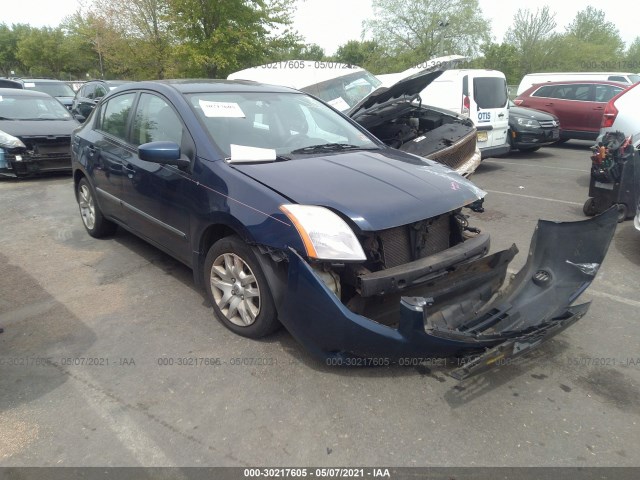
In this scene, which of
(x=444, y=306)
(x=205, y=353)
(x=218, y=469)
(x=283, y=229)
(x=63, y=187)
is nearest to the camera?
(x=218, y=469)

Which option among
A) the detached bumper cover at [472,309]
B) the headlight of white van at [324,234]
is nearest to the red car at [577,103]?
the detached bumper cover at [472,309]

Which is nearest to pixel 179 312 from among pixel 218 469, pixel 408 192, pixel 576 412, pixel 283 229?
pixel 283 229

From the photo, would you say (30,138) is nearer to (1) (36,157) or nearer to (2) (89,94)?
(1) (36,157)

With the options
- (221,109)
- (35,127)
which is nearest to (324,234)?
(221,109)

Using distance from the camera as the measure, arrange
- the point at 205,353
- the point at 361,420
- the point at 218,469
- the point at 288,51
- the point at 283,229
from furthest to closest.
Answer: the point at 288,51
the point at 205,353
the point at 283,229
the point at 361,420
the point at 218,469

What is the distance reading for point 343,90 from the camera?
880cm

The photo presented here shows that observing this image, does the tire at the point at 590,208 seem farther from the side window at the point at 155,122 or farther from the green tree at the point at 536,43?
the green tree at the point at 536,43

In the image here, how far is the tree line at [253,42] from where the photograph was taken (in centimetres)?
1524

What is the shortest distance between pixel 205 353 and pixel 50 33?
1934 inches

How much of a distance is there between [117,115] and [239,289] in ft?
8.23

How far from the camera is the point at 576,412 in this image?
2.66 m

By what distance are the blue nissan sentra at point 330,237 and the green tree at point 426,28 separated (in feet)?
126

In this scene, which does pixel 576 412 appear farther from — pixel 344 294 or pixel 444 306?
pixel 344 294

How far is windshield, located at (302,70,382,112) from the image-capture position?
28.0 ft
